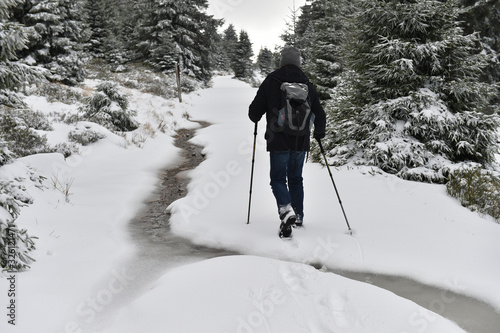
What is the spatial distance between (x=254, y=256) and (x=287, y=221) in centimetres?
70

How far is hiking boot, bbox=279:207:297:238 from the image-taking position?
386 centimetres

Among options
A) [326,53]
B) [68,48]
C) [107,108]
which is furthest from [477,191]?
[68,48]

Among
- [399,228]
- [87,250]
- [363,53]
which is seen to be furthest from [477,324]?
[363,53]

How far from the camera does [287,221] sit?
3.87m

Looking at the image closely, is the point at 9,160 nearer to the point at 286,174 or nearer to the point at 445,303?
the point at 286,174

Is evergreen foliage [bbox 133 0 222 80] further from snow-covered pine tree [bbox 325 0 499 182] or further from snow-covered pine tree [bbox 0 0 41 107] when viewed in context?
snow-covered pine tree [bbox 0 0 41 107]

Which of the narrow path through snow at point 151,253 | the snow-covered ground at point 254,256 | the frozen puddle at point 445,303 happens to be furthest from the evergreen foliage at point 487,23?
the narrow path through snow at point 151,253

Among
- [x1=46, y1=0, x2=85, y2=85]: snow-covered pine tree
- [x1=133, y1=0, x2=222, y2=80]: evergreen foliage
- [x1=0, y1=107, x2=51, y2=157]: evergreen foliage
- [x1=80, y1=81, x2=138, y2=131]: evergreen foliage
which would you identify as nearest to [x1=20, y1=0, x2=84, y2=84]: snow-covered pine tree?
[x1=46, y1=0, x2=85, y2=85]: snow-covered pine tree

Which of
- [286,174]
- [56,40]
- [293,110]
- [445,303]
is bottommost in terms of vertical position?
[445,303]

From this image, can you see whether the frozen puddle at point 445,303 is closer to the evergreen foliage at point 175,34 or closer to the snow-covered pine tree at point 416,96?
the snow-covered pine tree at point 416,96

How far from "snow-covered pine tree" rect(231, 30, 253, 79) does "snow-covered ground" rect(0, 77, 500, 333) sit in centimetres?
4005

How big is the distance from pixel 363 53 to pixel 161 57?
80.9ft

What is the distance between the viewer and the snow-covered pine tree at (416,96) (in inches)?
223

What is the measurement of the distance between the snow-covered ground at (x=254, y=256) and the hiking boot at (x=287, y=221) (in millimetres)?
133
